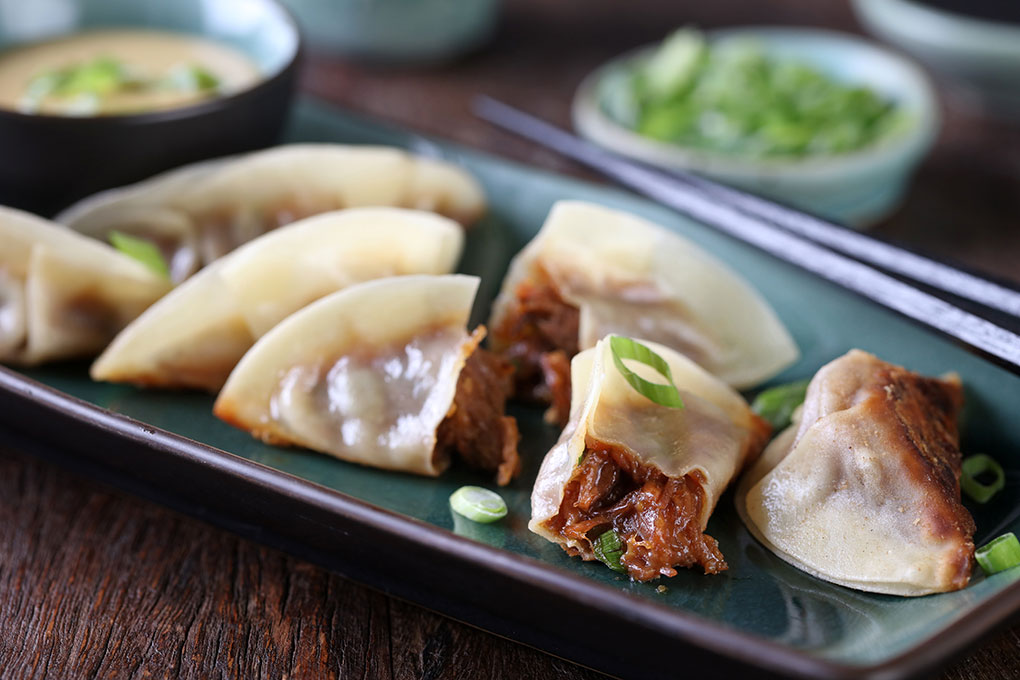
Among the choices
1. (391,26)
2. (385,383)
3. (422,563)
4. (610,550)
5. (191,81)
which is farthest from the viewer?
(391,26)

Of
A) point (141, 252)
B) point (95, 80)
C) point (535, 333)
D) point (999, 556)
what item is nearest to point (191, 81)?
point (95, 80)

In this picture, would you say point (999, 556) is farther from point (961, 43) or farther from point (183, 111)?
point (961, 43)

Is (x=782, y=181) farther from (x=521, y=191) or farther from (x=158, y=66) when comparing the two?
(x=158, y=66)

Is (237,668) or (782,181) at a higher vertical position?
(782,181)

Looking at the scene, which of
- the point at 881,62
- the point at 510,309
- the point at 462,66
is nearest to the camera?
the point at 510,309

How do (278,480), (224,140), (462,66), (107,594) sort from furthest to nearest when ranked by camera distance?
(462,66) → (224,140) → (107,594) → (278,480)

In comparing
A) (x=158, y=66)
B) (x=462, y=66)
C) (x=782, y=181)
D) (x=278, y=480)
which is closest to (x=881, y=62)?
(x=782, y=181)

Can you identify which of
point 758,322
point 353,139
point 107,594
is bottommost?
point 107,594

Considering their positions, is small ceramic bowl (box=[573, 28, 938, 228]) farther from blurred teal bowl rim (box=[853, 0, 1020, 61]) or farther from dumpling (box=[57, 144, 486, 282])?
dumpling (box=[57, 144, 486, 282])
